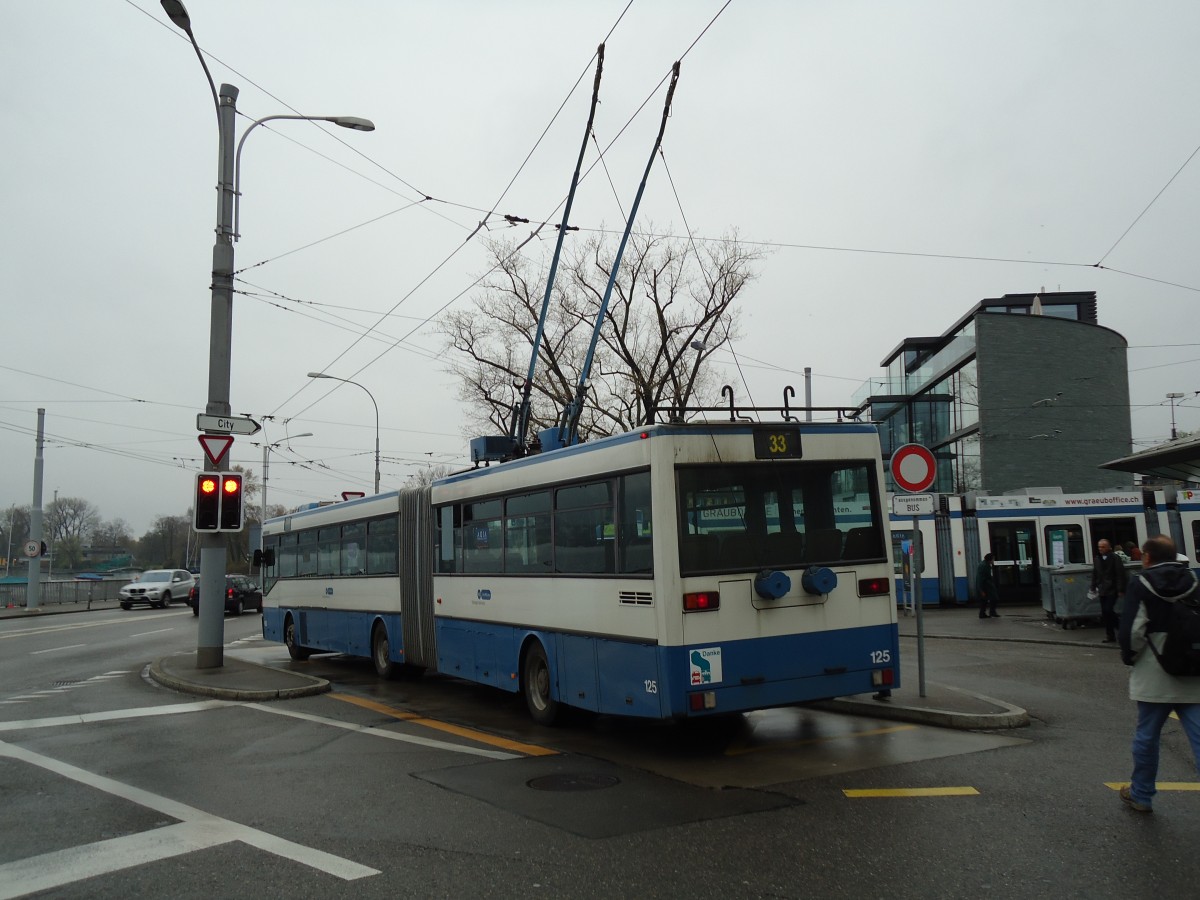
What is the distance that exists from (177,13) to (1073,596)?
783 inches

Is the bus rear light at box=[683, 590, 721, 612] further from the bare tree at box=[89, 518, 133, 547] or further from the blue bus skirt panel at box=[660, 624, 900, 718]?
the bare tree at box=[89, 518, 133, 547]

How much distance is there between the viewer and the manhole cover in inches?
291

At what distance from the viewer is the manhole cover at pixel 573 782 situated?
7402mm

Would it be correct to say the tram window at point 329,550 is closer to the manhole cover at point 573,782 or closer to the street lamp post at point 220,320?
the street lamp post at point 220,320

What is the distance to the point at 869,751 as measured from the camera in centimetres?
845

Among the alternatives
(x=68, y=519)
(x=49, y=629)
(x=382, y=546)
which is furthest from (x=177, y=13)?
(x=68, y=519)

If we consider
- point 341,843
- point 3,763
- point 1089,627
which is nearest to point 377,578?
point 3,763

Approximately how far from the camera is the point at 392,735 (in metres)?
10.1

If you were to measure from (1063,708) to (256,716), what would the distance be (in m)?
9.00

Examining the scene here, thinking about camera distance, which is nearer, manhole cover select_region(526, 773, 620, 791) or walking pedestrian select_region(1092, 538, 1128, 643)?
manhole cover select_region(526, 773, 620, 791)

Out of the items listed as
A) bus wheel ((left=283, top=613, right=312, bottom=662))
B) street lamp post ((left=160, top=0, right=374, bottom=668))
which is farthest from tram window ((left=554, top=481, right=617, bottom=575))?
bus wheel ((left=283, top=613, right=312, bottom=662))

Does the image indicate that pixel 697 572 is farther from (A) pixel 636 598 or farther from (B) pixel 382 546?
(B) pixel 382 546

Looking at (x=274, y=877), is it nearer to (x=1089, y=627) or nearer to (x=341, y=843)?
(x=341, y=843)

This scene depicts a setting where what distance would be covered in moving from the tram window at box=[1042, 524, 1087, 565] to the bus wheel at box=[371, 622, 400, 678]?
19491 mm
